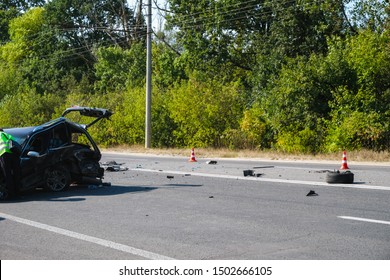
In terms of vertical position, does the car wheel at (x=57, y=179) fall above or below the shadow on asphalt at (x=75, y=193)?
above

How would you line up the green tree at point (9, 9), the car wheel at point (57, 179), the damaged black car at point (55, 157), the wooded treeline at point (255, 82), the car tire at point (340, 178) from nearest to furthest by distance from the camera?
1. the damaged black car at point (55, 157)
2. the car wheel at point (57, 179)
3. the car tire at point (340, 178)
4. the wooded treeline at point (255, 82)
5. the green tree at point (9, 9)

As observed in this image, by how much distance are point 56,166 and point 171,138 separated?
24.3m

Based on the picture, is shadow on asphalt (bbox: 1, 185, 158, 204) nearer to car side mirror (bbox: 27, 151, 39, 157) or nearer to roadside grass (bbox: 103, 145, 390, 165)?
car side mirror (bbox: 27, 151, 39, 157)

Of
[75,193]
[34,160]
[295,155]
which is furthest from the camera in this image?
[295,155]

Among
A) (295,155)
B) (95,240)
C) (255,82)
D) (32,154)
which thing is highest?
(255,82)

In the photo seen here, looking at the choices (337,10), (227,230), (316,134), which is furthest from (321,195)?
(337,10)

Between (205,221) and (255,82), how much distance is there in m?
27.6

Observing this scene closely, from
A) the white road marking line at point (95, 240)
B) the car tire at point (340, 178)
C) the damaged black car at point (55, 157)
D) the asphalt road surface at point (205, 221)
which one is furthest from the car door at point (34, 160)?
the car tire at point (340, 178)

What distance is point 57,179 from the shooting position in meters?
13.4

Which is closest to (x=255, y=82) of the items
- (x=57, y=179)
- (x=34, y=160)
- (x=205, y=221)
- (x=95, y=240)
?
(x=57, y=179)

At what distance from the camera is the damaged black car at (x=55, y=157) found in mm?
12641

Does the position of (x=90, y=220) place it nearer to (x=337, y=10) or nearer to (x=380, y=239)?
(x=380, y=239)

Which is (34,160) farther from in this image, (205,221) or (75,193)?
(205,221)

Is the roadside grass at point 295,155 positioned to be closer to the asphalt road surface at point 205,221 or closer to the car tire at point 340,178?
the asphalt road surface at point 205,221
